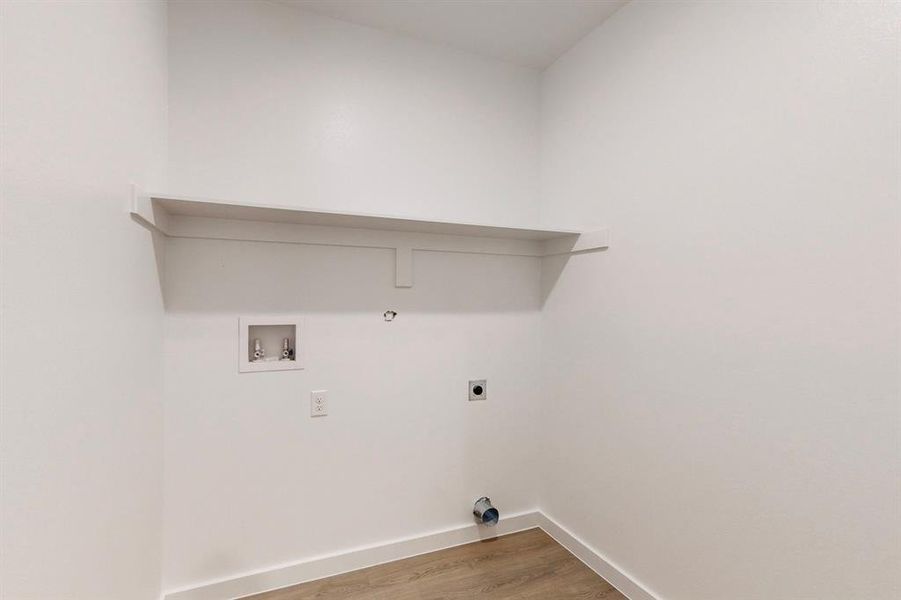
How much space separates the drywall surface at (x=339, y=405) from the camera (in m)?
1.62

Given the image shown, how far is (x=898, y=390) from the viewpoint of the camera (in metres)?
0.96

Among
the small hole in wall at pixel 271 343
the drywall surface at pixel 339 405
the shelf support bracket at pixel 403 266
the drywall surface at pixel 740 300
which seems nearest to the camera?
the drywall surface at pixel 740 300

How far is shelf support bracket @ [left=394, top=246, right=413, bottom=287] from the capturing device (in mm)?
1929

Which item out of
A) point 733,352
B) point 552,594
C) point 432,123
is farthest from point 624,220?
point 552,594

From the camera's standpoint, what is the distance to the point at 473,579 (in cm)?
180

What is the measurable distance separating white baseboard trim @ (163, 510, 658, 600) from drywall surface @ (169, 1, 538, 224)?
5.35 ft

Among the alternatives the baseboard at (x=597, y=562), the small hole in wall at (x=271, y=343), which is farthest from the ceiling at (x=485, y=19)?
the baseboard at (x=597, y=562)

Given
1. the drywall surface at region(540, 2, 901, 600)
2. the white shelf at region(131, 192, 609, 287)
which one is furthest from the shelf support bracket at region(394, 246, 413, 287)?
the drywall surface at region(540, 2, 901, 600)

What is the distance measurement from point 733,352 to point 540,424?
1177 millimetres

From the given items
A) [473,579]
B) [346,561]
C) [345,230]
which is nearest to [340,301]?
Result: [345,230]

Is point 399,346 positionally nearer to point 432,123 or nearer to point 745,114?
point 432,123

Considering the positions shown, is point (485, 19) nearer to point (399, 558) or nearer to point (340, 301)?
point (340, 301)

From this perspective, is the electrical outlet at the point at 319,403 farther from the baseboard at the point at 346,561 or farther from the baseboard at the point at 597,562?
the baseboard at the point at 597,562

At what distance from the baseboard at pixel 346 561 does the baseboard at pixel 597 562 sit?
119 mm
